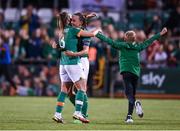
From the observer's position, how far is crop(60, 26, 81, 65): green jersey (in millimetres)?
16078

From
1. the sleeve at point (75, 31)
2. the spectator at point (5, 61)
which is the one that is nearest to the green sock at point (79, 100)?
the sleeve at point (75, 31)

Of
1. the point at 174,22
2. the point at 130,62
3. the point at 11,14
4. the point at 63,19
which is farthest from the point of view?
the point at 11,14

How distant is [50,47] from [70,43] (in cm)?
1626

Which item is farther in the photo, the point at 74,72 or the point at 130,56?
the point at 130,56

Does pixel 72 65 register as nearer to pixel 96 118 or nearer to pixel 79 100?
pixel 79 100

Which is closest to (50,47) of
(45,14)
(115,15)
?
(45,14)

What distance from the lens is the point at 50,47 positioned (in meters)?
32.4

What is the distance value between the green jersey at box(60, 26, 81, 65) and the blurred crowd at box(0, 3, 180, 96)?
1434 cm

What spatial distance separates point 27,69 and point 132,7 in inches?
229

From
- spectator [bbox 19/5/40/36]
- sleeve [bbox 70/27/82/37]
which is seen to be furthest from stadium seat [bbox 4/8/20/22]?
sleeve [bbox 70/27/82/37]

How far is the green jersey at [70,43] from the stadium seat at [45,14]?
58.3 ft

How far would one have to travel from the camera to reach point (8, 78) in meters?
30.7

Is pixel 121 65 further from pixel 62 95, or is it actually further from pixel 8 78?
pixel 8 78

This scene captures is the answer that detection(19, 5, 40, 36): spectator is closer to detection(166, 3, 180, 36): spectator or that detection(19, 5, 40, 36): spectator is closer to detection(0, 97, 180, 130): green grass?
detection(166, 3, 180, 36): spectator
